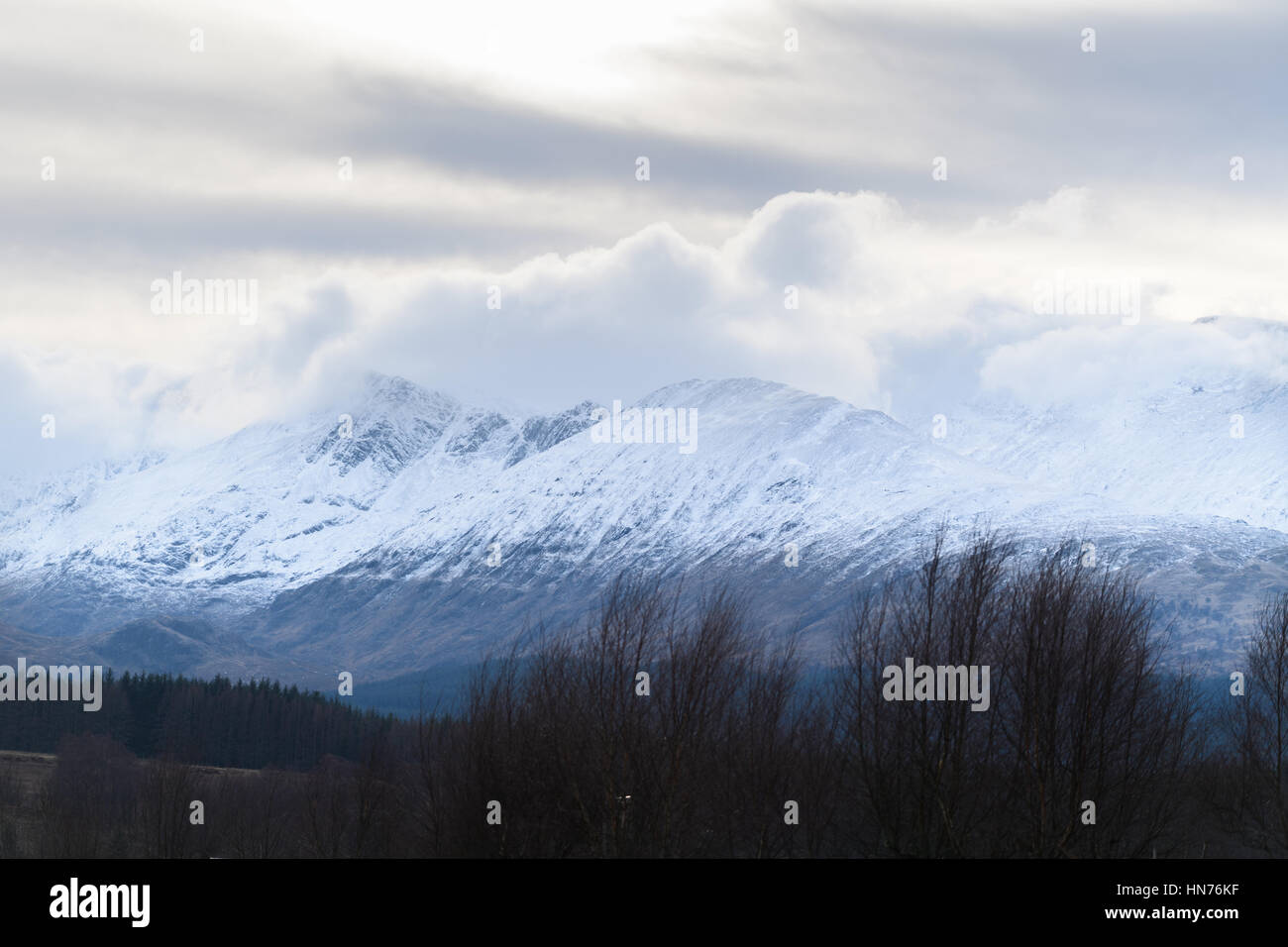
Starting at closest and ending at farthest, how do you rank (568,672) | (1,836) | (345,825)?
(568,672) < (345,825) < (1,836)

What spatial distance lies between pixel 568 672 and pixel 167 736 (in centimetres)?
15157

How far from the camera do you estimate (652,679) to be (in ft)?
171

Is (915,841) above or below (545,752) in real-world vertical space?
below

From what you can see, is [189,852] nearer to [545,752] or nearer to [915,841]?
[545,752]

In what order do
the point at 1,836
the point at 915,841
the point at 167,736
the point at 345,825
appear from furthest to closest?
1. the point at 167,736
2. the point at 1,836
3. the point at 345,825
4. the point at 915,841
